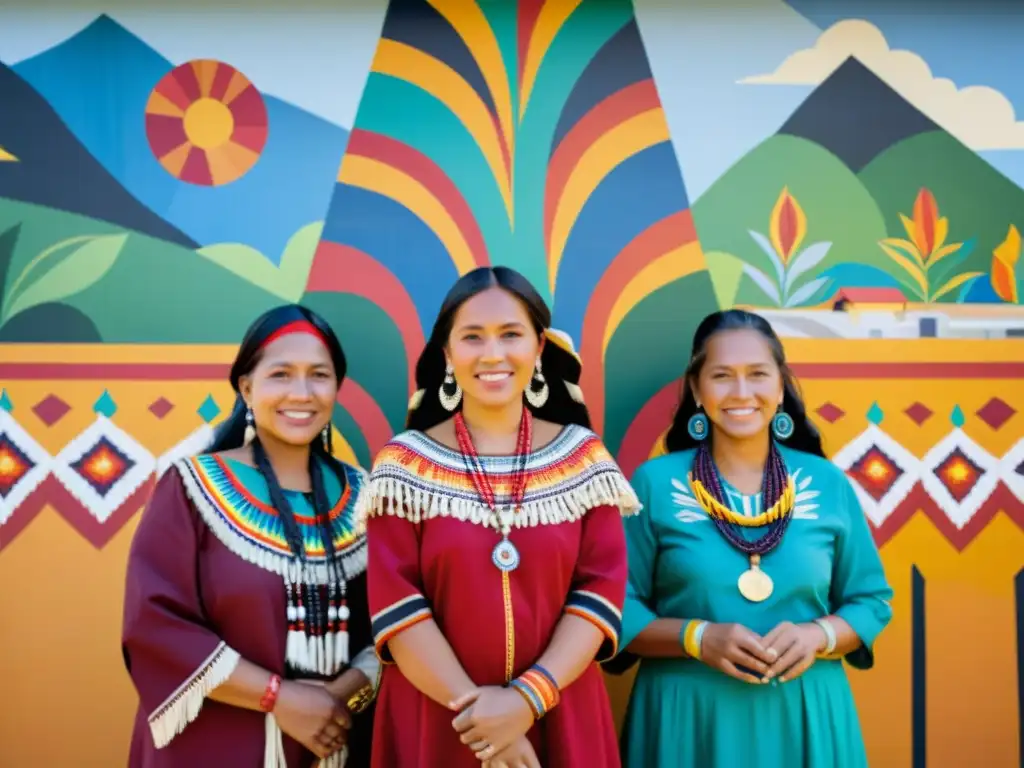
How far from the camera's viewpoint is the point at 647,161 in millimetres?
3725

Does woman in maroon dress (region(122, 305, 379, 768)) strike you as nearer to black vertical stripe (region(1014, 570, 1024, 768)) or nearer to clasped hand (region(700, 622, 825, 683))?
clasped hand (region(700, 622, 825, 683))

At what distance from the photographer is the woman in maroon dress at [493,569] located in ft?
7.62

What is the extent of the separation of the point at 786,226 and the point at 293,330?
2.11 metres

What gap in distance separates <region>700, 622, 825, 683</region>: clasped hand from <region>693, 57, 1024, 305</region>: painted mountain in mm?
1546

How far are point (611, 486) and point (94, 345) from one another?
2307 mm

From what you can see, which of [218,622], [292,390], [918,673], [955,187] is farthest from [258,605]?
[955,187]

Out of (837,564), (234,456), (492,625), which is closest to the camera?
(492,625)

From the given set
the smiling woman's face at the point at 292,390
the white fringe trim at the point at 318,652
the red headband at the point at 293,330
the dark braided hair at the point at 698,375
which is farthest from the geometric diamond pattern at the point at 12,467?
the dark braided hair at the point at 698,375

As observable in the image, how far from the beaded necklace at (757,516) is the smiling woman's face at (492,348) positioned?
2.71ft

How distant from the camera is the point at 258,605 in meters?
2.57

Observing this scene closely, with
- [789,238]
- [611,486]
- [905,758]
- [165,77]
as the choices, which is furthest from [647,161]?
[905,758]

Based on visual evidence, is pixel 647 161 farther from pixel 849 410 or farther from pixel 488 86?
pixel 849 410

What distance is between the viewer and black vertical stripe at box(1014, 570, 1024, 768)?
3.62 m

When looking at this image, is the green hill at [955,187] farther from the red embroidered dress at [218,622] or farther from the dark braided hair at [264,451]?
the red embroidered dress at [218,622]
